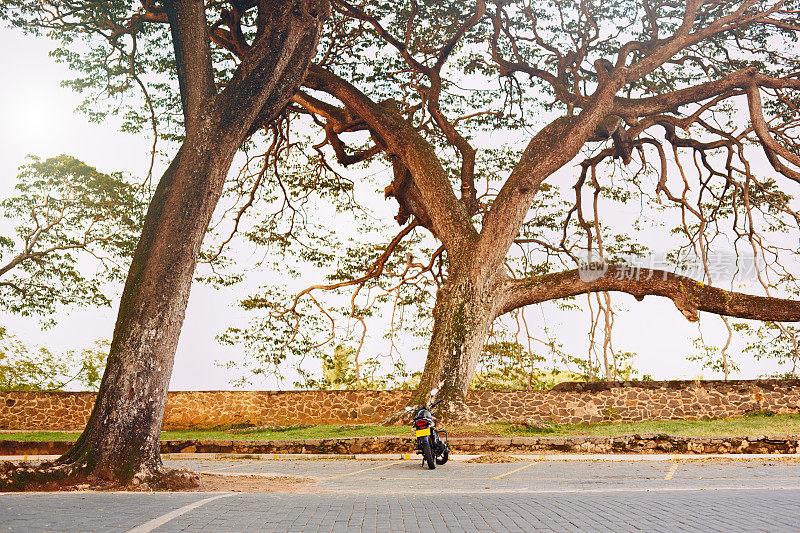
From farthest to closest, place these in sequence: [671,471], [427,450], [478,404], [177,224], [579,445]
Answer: [478,404] < [579,445] < [427,450] < [671,471] < [177,224]

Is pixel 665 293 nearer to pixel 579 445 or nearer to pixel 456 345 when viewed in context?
pixel 579 445

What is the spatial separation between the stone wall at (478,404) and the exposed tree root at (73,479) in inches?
359

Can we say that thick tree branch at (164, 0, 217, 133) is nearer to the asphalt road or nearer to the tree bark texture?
the tree bark texture

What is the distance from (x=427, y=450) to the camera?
31.4ft

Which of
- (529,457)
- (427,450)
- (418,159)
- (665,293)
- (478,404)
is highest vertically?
(418,159)

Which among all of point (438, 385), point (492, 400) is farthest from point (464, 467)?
point (492, 400)

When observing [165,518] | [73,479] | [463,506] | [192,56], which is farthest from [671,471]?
[192,56]

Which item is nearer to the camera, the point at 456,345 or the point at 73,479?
the point at 73,479

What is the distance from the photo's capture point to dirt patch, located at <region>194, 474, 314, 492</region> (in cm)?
698

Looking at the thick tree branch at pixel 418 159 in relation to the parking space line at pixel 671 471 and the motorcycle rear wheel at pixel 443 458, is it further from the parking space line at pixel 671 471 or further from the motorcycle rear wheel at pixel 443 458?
the parking space line at pixel 671 471

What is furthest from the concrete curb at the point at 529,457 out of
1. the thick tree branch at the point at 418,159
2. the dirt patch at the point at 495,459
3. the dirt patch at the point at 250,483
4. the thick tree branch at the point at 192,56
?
the thick tree branch at the point at 192,56

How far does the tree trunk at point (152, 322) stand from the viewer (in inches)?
280

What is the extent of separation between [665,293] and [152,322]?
1163cm

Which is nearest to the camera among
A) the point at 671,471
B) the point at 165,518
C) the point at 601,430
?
the point at 165,518
